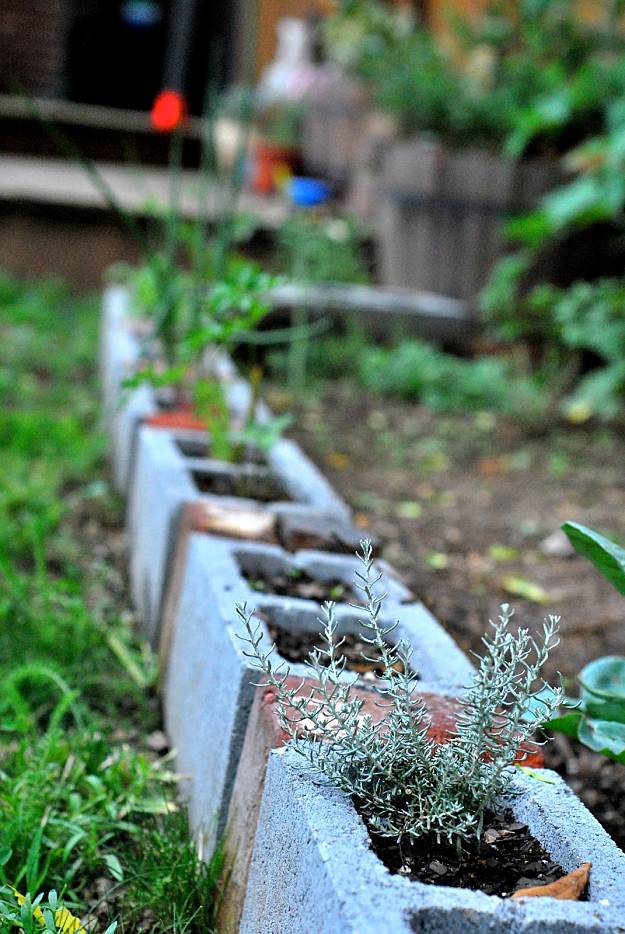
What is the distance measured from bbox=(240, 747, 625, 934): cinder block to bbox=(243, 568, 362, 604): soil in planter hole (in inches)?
22.3

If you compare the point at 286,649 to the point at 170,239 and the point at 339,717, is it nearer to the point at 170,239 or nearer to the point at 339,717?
the point at 339,717

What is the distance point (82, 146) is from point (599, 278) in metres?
4.40

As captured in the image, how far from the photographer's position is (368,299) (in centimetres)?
464

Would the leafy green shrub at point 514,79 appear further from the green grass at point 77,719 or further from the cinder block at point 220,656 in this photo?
the cinder block at point 220,656

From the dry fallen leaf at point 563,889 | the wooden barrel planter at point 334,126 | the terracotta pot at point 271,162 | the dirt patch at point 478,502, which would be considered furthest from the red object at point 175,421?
the terracotta pot at point 271,162

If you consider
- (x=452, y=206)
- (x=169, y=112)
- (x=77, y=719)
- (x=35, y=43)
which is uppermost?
(x=35, y=43)

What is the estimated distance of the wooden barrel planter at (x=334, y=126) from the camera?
6.47 m

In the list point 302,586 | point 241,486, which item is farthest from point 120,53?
point 302,586

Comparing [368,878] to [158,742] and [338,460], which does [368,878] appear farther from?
[338,460]

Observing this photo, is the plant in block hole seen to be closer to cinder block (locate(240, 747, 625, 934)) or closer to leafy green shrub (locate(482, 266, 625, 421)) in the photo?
cinder block (locate(240, 747, 625, 934))

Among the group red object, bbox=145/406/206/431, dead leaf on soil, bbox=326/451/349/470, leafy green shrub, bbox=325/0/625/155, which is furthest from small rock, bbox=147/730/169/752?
leafy green shrub, bbox=325/0/625/155

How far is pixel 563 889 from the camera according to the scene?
998 millimetres

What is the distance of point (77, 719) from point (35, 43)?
938 cm

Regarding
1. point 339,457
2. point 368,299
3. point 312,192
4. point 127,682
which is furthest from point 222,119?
point 127,682
